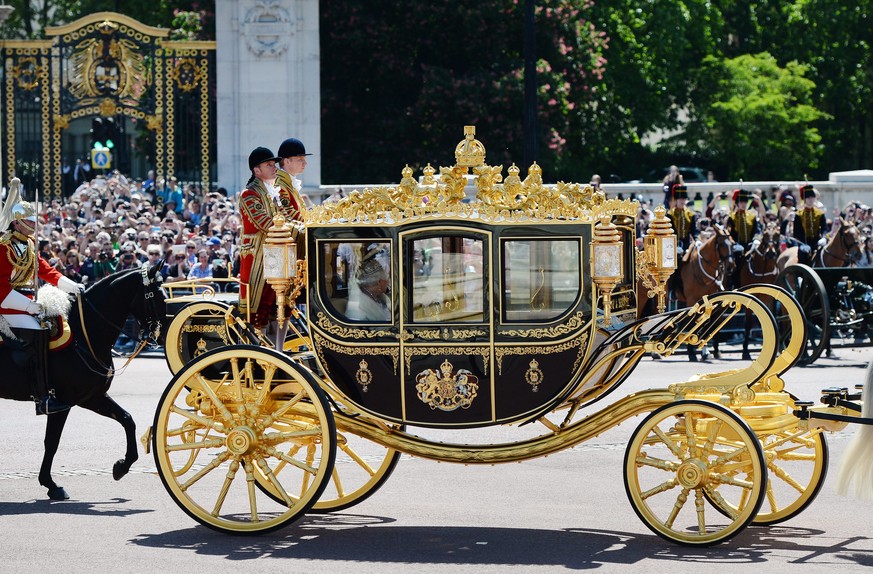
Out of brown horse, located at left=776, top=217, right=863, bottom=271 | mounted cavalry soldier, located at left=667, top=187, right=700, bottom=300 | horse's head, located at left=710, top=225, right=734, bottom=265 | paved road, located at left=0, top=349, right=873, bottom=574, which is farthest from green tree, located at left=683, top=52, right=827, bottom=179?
paved road, located at left=0, top=349, right=873, bottom=574

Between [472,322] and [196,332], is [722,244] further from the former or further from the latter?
[472,322]

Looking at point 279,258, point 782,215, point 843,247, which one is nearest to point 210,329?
point 279,258

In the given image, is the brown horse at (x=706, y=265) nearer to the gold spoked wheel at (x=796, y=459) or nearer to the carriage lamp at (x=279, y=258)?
the gold spoked wheel at (x=796, y=459)

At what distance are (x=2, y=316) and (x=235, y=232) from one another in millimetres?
10818

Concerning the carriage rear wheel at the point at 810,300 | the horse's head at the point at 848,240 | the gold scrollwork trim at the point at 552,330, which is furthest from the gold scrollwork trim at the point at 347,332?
the horse's head at the point at 848,240

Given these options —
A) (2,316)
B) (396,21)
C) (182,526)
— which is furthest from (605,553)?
(396,21)

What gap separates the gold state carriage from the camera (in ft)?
29.6

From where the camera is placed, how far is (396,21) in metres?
32.5

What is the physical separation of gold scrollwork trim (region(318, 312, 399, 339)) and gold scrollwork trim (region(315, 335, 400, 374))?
60mm

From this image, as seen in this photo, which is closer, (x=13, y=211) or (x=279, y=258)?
(x=279, y=258)

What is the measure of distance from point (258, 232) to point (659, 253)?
2599 mm

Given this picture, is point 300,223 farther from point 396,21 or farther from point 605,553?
point 396,21

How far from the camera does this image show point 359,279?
939 cm

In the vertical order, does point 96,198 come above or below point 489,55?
below
